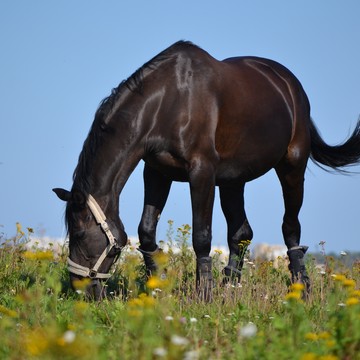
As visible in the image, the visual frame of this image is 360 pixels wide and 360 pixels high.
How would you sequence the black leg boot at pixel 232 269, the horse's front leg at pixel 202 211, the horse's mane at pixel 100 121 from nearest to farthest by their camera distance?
the horse's mane at pixel 100 121 < the horse's front leg at pixel 202 211 < the black leg boot at pixel 232 269

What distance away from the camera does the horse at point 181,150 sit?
7130mm

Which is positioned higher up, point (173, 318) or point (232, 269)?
point (232, 269)

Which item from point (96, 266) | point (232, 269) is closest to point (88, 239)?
point (96, 266)

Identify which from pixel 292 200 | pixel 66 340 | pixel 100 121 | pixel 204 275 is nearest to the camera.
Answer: pixel 66 340

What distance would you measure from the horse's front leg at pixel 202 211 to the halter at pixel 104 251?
0.89 m

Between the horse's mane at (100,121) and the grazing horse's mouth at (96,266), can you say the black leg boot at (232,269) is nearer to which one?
the grazing horse's mouth at (96,266)

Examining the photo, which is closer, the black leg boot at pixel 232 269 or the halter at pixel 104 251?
the halter at pixel 104 251

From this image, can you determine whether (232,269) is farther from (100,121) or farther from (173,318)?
(173,318)

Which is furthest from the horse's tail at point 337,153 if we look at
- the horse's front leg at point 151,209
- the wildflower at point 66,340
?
the wildflower at point 66,340

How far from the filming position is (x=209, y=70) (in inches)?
313

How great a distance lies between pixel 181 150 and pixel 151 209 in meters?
0.91

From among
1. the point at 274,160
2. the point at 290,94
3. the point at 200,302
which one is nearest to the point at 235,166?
the point at 274,160

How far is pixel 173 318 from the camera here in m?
4.22

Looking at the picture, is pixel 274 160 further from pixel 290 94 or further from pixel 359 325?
pixel 359 325
